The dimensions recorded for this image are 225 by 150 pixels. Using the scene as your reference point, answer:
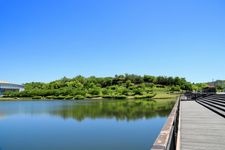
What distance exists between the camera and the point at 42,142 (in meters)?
18.8

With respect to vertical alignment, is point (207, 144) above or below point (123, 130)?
above

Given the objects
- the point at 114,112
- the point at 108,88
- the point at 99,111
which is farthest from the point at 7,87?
the point at 114,112

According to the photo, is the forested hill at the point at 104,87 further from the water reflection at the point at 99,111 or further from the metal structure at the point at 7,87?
the water reflection at the point at 99,111

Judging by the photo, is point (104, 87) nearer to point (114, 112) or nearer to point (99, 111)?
point (99, 111)

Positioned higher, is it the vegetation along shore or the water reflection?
the vegetation along shore

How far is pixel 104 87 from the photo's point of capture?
140 m

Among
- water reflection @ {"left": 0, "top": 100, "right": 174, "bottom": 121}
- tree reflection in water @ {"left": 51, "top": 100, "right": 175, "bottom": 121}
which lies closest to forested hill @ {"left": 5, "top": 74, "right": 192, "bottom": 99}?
water reflection @ {"left": 0, "top": 100, "right": 174, "bottom": 121}

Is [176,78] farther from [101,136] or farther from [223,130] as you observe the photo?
[223,130]

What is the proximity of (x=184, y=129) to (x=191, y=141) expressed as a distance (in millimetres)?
2222

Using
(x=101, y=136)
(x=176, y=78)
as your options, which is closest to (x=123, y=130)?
(x=101, y=136)

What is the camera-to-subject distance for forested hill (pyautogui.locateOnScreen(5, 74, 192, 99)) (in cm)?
10544

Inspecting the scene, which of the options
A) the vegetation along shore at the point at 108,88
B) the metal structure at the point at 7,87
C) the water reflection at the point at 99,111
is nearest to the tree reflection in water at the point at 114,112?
the water reflection at the point at 99,111

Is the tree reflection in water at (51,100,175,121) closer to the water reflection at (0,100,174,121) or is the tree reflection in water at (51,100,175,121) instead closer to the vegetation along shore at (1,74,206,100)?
Result: the water reflection at (0,100,174,121)

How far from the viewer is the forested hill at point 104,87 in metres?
105
